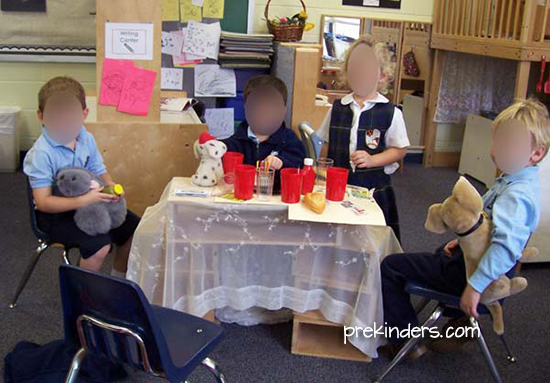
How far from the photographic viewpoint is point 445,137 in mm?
5309

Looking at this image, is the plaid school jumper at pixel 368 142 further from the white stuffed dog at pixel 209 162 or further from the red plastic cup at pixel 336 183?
the white stuffed dog at pixel 209 162

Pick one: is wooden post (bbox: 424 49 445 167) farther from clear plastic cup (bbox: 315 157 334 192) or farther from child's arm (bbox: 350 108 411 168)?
clear plastic cup (bbox: 315 157 334 192)

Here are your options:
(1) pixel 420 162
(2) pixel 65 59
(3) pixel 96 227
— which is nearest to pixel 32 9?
(2) pixel 65 59

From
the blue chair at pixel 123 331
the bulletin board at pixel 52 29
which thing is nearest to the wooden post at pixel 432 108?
the bulletin board at pixel 52 29

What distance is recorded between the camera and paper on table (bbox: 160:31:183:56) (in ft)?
12.9

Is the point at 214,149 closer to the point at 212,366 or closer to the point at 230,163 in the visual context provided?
the point at 230,163

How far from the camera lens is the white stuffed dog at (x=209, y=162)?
2.10m

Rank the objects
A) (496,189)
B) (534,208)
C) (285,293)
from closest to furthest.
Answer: (534,208) → (496,189) → (285,293)

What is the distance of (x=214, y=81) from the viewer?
4113mm

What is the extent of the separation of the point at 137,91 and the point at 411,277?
1.50 metres

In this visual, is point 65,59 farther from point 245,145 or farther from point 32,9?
point 245,145

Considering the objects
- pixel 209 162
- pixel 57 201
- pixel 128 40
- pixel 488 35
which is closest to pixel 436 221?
pixel 209 162

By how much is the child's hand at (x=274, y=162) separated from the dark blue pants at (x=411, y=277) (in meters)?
0.51

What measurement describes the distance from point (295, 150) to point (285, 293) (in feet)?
1.84
